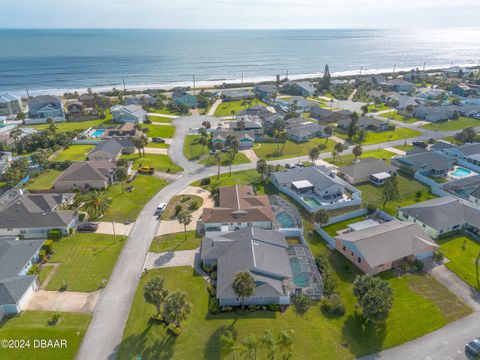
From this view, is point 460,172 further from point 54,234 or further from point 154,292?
point 54,234

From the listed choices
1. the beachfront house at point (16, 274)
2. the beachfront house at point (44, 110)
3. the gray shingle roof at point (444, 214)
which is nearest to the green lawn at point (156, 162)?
the beachfront house at point (16, 274)

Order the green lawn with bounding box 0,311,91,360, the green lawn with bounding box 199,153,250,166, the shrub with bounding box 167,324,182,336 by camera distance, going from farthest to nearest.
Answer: the green lawn with bounding box 199,153,250,166 < the shrub with bounding box 167,324,182,336 < the green lawn with bounding box 0,311,91,360

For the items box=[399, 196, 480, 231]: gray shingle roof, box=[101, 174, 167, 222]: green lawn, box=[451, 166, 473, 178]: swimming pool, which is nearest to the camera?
box=[399, 196, 480, 231]: gray shingle roof

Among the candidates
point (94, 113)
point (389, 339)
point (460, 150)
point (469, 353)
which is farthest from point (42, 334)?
point (94, 113)

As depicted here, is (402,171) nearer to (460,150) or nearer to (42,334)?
(460,150)

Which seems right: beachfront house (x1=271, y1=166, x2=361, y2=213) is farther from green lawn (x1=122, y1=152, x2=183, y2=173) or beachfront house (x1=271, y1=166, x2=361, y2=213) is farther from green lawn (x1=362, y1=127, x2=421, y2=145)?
green lawn (x1=362, y1=127, x2=421, y2=145)

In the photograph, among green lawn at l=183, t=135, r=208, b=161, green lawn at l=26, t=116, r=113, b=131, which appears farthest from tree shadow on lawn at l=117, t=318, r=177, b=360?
green lawn at l=26, t=116, r=113, b=131

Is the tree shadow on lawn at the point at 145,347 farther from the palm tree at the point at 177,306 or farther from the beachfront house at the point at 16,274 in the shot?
the beachfront house at the point at 16,274
